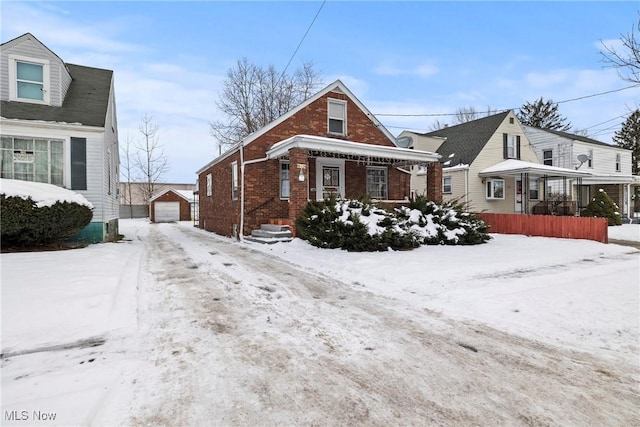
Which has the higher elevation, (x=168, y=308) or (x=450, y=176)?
(x=450, y=176)

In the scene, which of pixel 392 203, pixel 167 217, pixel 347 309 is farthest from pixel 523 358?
pixel 167 217

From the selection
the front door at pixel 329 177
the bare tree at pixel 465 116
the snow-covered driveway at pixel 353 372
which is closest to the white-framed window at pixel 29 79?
the front door at pixel 329 177

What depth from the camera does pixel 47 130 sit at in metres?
10.4

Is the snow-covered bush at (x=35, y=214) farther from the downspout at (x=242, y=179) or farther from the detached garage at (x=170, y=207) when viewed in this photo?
the detached garage at (x=170, y=207)

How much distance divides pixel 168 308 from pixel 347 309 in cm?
240

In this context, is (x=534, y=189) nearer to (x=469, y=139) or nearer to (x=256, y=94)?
(x=469, y=139)

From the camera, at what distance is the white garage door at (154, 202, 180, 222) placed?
34.9m

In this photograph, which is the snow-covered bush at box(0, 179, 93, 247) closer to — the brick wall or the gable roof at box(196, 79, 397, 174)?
the brick wall

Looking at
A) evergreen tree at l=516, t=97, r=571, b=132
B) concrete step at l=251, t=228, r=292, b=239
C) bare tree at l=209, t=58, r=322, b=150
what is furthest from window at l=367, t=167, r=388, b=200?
evergreen tree at l=516, t=97, r=571, b=132

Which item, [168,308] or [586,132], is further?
[586,132]

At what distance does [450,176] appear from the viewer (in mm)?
20625

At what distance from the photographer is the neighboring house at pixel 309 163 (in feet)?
36.7

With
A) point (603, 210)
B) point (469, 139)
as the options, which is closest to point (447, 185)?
point (469, 139)

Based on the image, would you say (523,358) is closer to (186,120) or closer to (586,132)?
(186,120)
